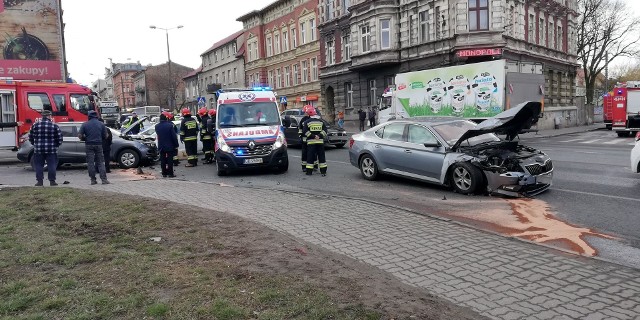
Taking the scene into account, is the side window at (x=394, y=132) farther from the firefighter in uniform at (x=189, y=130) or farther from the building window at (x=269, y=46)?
the building window at (x=269, y=46)

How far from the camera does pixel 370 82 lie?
37031 mm

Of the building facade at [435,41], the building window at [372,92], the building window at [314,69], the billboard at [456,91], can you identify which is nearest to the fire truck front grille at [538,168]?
the billboard at [456,91]

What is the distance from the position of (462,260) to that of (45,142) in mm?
9981

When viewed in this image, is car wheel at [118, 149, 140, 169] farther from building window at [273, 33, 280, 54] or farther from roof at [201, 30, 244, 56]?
roof at [201, 30, 244, 56]

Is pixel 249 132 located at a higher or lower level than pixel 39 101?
lower

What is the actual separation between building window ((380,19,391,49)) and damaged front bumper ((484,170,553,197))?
26.3 metres

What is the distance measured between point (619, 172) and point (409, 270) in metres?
9.21

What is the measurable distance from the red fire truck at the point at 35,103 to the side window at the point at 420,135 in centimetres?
1358

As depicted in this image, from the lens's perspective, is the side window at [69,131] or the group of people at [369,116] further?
the group of people at [369,116]

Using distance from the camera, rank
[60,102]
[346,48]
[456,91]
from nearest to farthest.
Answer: [60,102]
[456,91]
[346,48]

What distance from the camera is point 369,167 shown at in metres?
11.6

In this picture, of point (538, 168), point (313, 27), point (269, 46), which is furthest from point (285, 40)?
point (538, 168)

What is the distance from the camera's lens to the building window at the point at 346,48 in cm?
3901

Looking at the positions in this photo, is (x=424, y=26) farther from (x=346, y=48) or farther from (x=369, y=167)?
(x=369, y=167)
